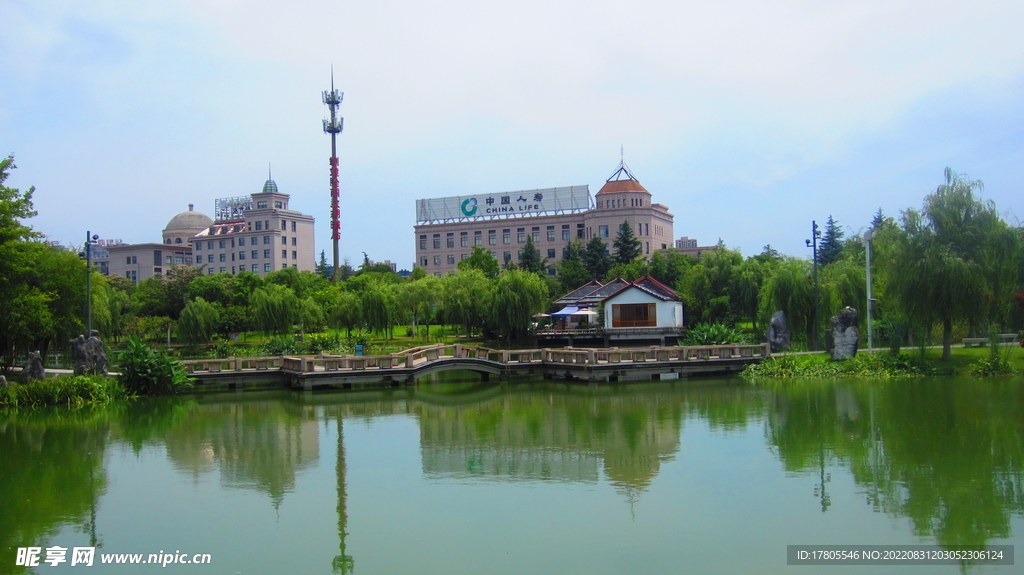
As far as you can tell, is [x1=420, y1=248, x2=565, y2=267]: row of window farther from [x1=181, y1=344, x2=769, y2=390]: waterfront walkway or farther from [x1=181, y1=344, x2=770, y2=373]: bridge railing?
[x1=181, y1=344, x2=769, y2=390]: waterfront walkway

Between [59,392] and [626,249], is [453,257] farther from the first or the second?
[59,392]

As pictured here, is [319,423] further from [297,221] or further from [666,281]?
[297,221]

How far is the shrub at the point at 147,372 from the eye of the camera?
86.3ft

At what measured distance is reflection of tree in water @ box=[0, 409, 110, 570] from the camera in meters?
11.4

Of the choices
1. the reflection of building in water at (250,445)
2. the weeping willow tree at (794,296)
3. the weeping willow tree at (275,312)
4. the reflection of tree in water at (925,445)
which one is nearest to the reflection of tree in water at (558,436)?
the reflection of building in water at (250,445)

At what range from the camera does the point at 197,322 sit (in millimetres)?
44188

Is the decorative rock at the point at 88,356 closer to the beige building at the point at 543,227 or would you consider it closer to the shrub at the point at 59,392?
the shrub at the point at 59,392

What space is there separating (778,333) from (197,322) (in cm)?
3051

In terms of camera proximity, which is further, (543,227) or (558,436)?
(543,227)

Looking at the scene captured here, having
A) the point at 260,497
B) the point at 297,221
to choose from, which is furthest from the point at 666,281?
the point at 297,221

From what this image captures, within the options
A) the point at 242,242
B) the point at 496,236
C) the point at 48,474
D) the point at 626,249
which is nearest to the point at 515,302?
the point at 48,474

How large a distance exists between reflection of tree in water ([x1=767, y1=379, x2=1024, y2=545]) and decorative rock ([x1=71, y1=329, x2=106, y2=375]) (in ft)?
69.7

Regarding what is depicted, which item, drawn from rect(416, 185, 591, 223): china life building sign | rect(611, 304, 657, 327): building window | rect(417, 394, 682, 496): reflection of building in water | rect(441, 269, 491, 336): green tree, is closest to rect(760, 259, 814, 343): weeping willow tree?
rect(611, 304, 657, 327): building window

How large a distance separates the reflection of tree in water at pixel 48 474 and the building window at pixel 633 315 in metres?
26.8
